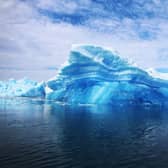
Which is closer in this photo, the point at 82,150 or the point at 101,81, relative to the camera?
the point at 82,150

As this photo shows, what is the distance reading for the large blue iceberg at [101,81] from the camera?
282ft

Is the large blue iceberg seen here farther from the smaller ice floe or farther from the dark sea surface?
the smaller ice floe

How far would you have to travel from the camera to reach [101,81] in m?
93.3

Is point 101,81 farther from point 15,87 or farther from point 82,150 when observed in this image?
point 15,87

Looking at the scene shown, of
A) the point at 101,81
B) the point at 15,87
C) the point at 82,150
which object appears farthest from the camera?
the point at 15,87

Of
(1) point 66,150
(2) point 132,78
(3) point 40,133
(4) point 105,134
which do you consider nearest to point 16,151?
(1) point 66,150

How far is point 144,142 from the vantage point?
25.3m

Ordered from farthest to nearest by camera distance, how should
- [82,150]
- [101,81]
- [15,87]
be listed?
1. [15,87]
2. [101,81]
3. [82,150]

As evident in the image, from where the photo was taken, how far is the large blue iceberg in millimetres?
86062

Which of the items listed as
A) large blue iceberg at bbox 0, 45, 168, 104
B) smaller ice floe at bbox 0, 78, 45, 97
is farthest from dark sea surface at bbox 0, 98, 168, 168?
smaller ice floe at bbox 0, 78, 45, 97

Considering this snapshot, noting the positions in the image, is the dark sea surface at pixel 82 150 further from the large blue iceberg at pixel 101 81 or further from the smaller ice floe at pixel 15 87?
the smaller ice floe at pixel 15 87

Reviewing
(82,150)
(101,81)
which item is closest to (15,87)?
(101,81)

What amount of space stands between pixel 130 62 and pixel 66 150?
74.5m

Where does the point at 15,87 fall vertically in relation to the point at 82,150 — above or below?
above
